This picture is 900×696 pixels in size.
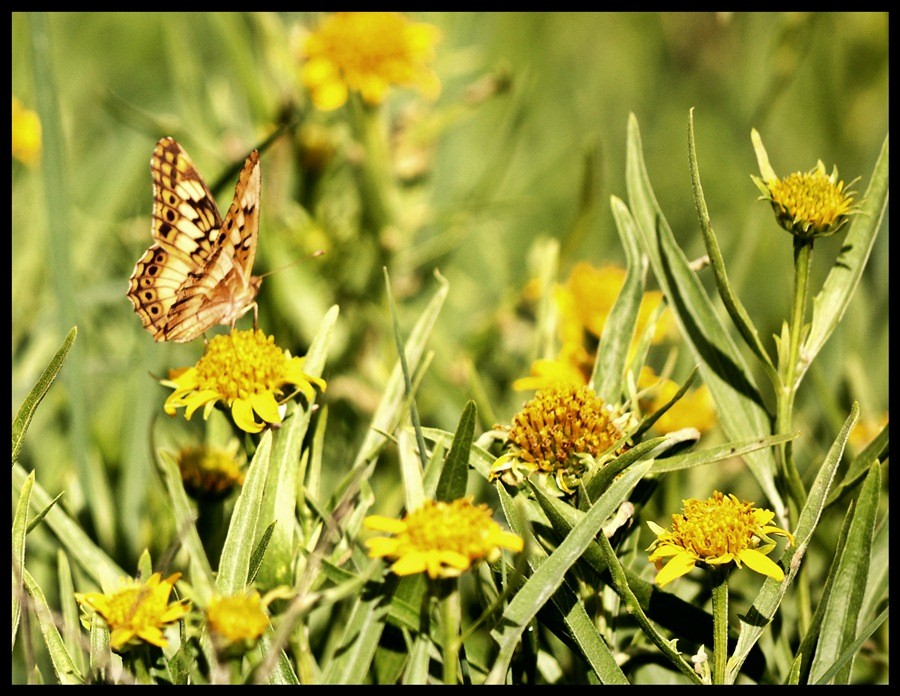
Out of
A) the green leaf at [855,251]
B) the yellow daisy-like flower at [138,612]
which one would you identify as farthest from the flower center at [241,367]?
the green leaf at [855,251]

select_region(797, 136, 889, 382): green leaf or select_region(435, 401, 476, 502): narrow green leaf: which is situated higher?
select_region(797, 136, 889, 382): green leaf

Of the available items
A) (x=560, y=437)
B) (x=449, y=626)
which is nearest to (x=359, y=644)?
(x=449, y=626)

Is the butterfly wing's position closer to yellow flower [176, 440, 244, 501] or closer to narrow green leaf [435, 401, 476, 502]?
yellow flower [176, 440, 244, 501]

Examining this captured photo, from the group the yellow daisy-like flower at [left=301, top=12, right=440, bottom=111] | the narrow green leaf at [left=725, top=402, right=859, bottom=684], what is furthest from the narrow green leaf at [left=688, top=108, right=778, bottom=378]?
the yellow daisy-like flower at [left=301, top=12, right=440, bottom=111]

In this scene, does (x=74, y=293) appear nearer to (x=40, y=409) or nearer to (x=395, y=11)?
(x=40, y=409)

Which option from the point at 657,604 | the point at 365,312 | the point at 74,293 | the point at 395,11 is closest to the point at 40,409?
the point at 74,293

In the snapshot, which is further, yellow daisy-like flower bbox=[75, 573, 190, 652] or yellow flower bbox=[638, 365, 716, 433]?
yellow flower bbox=[638, 365, 716, 433]
